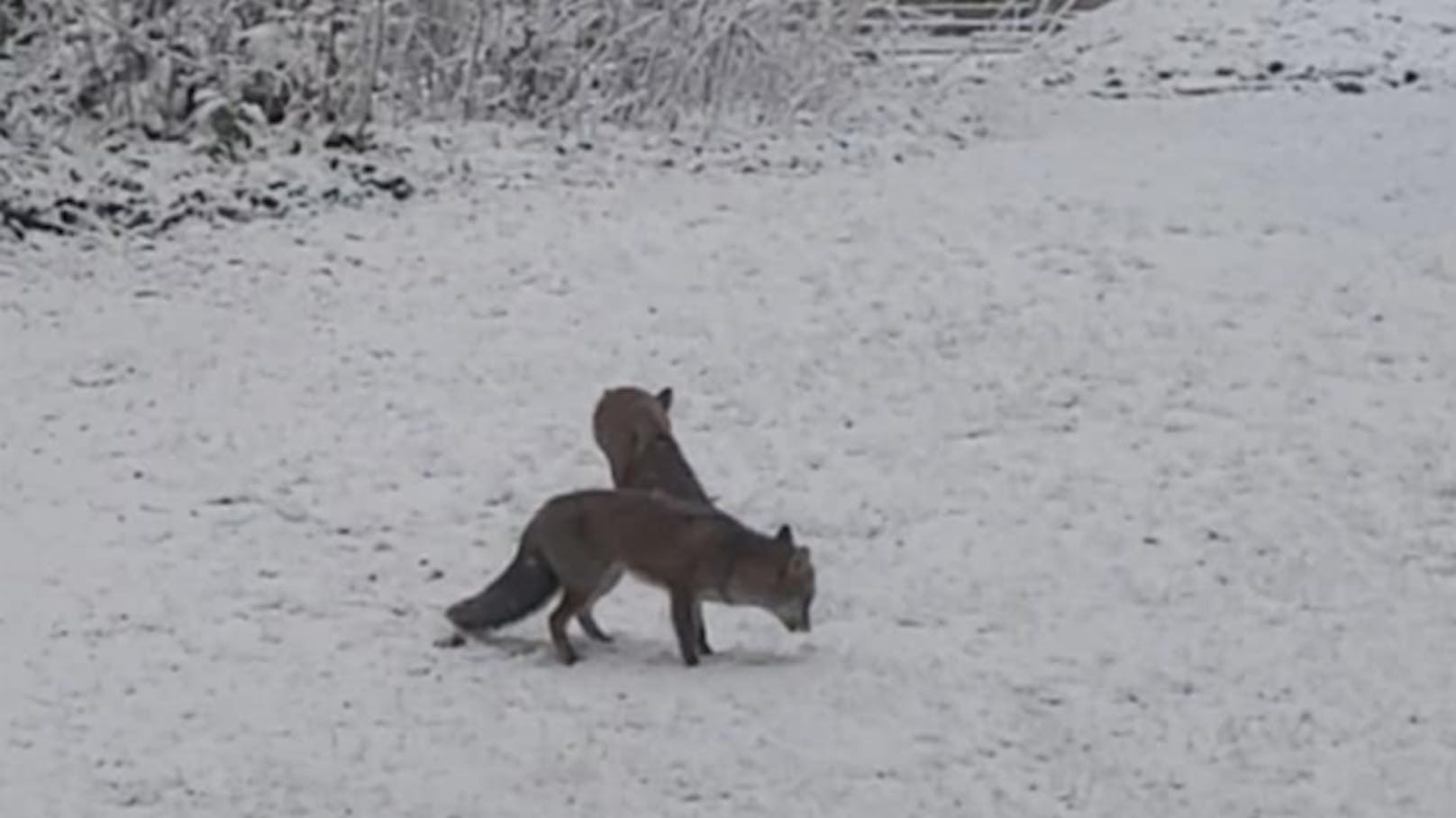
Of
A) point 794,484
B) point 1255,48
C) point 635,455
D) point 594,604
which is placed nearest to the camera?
point 594,604

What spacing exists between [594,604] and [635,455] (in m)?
0.68

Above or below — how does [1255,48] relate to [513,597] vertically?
below

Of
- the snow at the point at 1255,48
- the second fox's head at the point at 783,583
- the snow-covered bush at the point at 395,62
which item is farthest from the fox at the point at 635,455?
the snow at the point at 1255,48

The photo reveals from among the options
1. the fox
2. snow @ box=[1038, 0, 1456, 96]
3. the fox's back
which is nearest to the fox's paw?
the fox

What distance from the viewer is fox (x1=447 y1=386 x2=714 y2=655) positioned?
627 centimetres

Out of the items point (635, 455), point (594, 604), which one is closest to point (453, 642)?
point (594, 604)

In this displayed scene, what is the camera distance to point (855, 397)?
865 cm

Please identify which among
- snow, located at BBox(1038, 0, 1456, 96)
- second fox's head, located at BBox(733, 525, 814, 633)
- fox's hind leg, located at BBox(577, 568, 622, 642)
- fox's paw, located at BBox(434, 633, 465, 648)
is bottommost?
snow, located at BBox(1038, 0, 1456, 96)

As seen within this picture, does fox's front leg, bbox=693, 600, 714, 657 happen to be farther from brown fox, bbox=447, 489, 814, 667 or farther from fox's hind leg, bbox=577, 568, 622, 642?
fox's hind leg, bbox=577, 568, 622, 642

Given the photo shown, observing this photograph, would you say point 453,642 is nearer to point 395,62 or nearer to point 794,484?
point 794,484

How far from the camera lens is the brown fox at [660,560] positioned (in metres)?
5.96

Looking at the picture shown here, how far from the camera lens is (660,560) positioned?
19.5 feet

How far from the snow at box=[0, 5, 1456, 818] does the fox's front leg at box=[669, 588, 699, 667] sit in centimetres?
11

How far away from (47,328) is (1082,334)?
3.59 m
